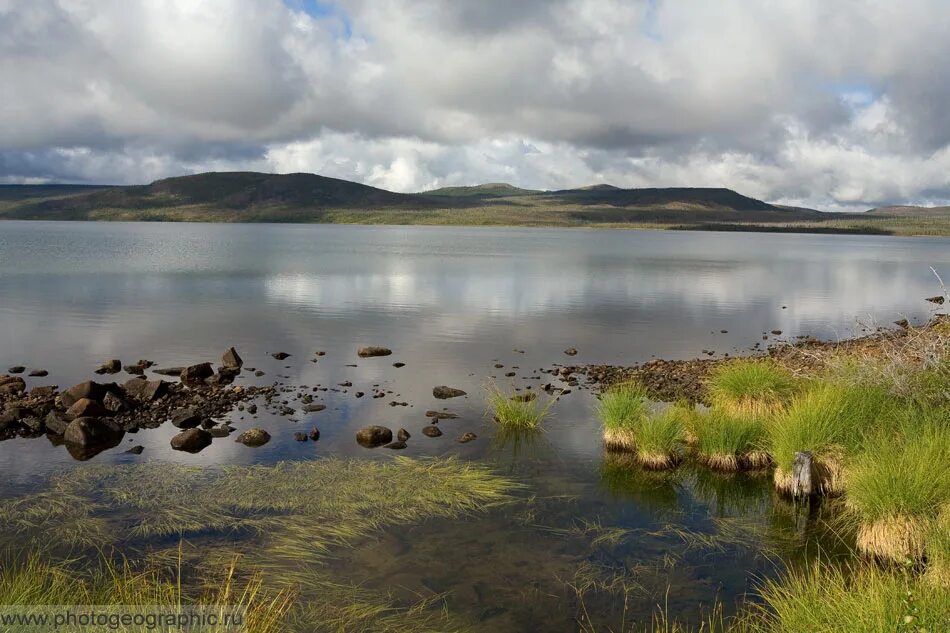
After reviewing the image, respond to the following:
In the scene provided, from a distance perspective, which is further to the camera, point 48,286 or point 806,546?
point 48,286

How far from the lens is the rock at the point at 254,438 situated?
16.2 m

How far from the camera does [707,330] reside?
117ft

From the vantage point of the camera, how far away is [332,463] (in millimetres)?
14883

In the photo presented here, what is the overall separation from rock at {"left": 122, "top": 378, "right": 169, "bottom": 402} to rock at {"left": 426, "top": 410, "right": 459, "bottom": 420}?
8072 millimetres

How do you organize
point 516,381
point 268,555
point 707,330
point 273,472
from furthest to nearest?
point 707,330 < point 516,381 < point 273,472 < point 268,555

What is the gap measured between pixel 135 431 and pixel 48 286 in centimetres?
4098

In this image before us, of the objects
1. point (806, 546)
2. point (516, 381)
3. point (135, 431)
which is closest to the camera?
point (806, 546)

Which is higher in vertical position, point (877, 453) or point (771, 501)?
point (877, 453)

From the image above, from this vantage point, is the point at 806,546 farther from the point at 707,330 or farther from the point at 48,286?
the point at 48,286

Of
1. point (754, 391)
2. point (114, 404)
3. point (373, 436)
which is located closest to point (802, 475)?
point (754, 391)

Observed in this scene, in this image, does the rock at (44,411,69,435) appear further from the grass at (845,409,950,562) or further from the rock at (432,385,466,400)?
the grass at (845,409,950,562)

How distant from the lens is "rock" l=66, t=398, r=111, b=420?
684 inches

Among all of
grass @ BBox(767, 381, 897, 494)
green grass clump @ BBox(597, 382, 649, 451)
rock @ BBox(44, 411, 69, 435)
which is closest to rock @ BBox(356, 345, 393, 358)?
rock @ BBox(44, 411, 69, 435)

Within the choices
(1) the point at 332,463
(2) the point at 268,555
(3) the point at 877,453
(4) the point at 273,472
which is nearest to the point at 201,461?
(4) the point at 273,472
